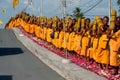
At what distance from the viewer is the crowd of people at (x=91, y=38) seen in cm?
1559

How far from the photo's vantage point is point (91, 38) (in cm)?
1906

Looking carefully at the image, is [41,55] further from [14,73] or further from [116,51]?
[116,51]

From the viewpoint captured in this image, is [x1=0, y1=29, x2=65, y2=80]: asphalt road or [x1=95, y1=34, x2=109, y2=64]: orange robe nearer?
[x1=95, y1=34, x2=109, y2=64]: orange robe

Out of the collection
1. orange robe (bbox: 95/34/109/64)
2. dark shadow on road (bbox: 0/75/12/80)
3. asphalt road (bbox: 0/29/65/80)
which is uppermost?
orange robe (bbox: 95/34/109/64)

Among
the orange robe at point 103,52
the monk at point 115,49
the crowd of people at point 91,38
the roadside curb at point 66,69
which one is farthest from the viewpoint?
the orange robe at point 103,52

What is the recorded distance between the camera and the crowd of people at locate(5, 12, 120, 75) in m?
15.6

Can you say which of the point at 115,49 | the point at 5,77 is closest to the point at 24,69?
the point at 5,77

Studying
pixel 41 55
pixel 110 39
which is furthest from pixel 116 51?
pixel 41 55

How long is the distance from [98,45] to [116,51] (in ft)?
7.18

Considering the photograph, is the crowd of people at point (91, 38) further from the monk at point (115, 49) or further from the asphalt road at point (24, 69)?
the asphalt road at point (24, 69)

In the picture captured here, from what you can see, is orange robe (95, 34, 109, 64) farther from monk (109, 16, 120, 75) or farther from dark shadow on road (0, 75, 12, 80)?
dark shadow on road (0, 75, 12, 80)

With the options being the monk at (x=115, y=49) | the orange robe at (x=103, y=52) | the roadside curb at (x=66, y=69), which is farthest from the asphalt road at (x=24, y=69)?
the monk at (x=115, y=49)

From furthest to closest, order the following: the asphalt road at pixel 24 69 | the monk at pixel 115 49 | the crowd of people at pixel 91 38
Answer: the asphalt road at pixel 24 69 < the crowd of people at pixel 91 38 < the monk at pixel 115 49

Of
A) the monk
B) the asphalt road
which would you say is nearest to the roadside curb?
the asphalt road
